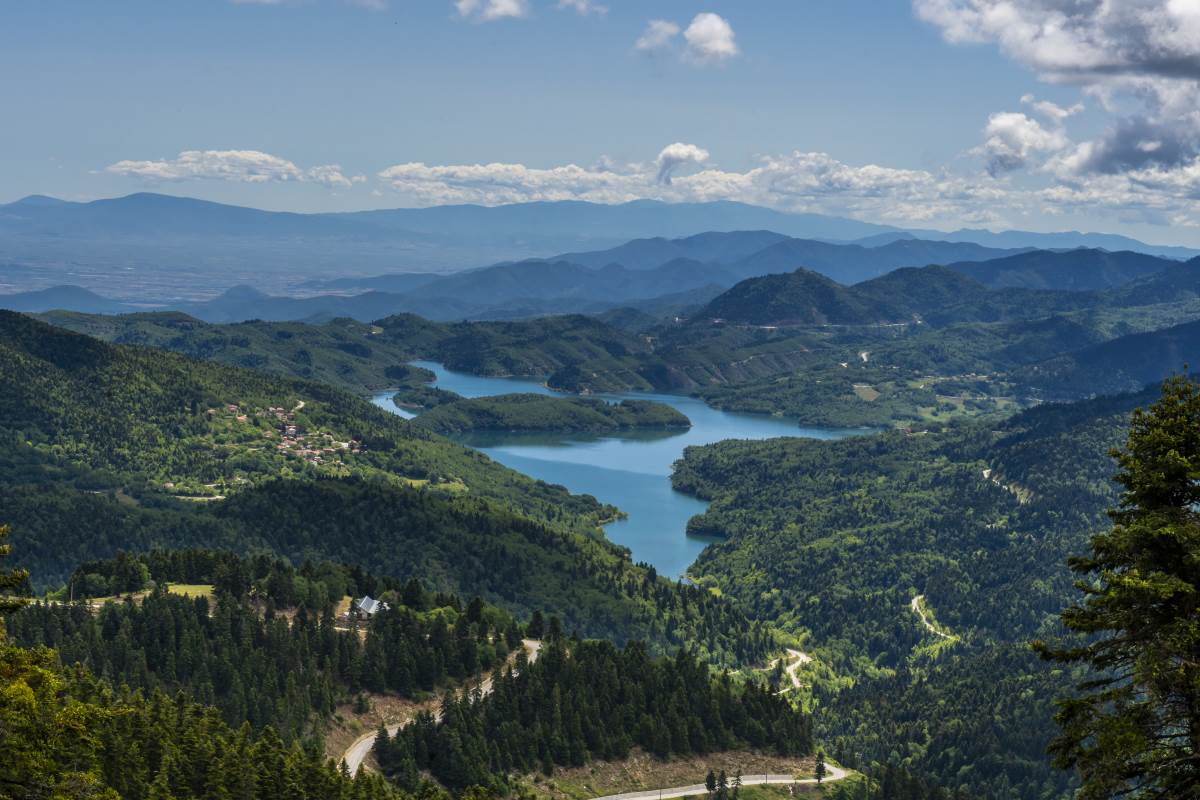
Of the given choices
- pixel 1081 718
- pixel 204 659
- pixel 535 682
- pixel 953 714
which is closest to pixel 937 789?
pixel 535 682

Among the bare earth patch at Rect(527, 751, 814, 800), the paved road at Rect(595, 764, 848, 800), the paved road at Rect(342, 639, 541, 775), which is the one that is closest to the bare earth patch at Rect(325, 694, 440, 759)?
the paved road at Rect(342, 639, 541, 775)

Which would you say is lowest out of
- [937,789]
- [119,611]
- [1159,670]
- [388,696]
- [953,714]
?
[953,714]

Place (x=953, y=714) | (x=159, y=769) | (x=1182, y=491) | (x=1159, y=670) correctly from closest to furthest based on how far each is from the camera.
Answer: (x=1159, y=670), (x=1182, y=491), (x=159, y=769), (x=953, y=714)

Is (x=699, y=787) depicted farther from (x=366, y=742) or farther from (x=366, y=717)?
(x=366, y=717)

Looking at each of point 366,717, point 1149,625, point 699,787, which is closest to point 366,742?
point 366,717

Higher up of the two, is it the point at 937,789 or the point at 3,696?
the point at 3,696

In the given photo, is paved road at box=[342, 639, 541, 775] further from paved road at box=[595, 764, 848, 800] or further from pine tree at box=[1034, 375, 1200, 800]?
pine tree at box=[1034, 375, 1200, 800]

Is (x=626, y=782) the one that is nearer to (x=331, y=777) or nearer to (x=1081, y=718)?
(x=331, y=777)

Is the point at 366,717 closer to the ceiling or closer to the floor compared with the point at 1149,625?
closer to the floor
